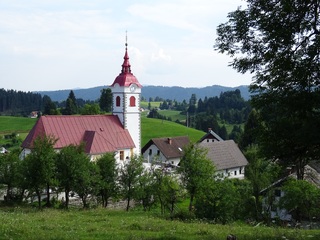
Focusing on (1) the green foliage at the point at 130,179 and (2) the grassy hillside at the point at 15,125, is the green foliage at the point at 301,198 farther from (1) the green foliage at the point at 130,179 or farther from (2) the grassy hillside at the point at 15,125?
(2) the grassy hillside at the point at 15,125

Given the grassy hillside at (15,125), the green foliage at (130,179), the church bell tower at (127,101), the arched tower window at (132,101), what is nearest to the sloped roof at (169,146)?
the church bell tower at (127,101)

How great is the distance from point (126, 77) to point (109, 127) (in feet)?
26.1

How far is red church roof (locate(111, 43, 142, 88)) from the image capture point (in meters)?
56.3

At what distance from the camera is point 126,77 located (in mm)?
56719

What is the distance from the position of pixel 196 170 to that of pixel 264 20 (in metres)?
20.3

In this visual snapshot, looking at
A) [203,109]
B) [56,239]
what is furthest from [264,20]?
[203,109]

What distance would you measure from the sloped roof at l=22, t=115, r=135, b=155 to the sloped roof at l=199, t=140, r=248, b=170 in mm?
12583

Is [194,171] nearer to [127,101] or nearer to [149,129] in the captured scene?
[127,101]

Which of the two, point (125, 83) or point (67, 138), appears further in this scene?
point (125, 83)

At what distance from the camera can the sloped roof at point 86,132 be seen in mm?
47562

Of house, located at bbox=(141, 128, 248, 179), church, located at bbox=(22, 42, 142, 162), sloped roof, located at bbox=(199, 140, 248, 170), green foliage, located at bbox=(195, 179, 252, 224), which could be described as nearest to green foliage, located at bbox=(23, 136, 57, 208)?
green foliage, located at bbox=(195, 179, 252, 224)

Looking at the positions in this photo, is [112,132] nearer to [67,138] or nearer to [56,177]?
[67,138]

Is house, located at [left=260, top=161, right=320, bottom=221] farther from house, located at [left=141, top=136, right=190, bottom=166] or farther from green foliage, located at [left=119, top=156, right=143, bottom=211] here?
house, located at [left=141, top=136, right=190, bottom=166]

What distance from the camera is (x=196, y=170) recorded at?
3183 centimetres
